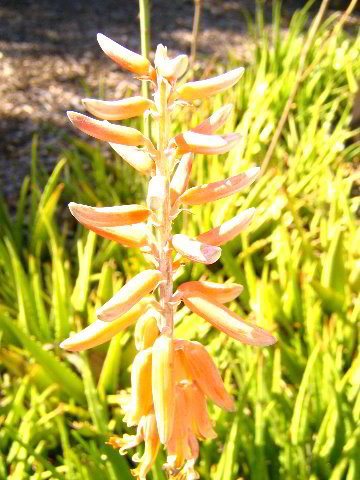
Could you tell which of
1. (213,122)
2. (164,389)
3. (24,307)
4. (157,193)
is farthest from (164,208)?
(24,307)

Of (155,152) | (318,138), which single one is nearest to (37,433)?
(155,152)

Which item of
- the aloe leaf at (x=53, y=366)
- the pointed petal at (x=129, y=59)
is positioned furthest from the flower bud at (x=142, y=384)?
the aloe leaf at (x=53, y=366)

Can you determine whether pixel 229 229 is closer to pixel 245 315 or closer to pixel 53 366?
pixel 53 366

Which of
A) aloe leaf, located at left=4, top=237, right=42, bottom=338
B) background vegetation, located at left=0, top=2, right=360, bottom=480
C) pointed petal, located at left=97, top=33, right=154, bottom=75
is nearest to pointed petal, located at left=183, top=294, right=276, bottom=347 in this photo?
pointed petal, located at left=97, top=33, right=154, bottom=75

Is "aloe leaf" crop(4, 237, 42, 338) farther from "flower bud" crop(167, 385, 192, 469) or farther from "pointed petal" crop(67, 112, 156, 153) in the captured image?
"pointed petal" crop(67, 112, 156, 153)

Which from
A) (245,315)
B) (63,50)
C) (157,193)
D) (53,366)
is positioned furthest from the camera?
(63,50)

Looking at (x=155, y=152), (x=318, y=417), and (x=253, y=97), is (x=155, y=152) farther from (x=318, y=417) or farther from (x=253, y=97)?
(x=253, y=97)

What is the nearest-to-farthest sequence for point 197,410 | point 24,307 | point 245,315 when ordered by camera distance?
point 197,410
point 24,307
point 245,315
